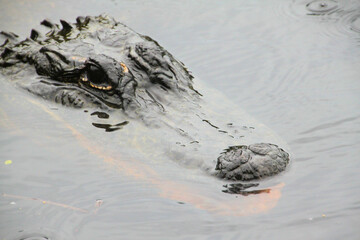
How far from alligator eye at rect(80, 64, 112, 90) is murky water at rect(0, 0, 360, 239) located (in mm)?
382

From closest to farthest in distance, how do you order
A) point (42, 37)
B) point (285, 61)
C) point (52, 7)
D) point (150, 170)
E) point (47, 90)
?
point (150, 170) → point (47, 90) → point (42, 37) → point (285, 61) → point (52, 7)

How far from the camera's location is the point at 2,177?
4.46m

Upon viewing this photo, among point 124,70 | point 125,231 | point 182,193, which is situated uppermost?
point 124,70

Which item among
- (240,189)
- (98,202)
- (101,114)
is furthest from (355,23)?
(98,202)

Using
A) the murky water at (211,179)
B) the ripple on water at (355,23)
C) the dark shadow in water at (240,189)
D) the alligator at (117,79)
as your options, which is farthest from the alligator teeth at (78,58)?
the ripple on water at (355,23)

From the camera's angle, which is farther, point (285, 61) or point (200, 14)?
point (200, 14)

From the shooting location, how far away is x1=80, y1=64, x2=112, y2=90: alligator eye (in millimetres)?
4896

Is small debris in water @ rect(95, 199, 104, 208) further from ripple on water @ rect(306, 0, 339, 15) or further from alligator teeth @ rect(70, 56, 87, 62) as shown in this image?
ripple on water @ rect(306, 0, 339, 15)

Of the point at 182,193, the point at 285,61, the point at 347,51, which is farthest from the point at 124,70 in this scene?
the point at 347,51

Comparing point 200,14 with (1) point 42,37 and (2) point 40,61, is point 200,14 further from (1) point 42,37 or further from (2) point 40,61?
(2) point 40,61

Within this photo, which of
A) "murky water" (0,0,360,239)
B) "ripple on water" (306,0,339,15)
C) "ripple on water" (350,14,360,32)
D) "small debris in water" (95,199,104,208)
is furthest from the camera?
"ripple on water" (306,0,339,15)

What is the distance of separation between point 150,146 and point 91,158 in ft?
2.14

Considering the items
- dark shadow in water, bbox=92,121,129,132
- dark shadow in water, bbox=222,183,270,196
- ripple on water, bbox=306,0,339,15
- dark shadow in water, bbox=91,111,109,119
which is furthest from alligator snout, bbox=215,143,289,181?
ripple on water, bbox=306,0,339,15

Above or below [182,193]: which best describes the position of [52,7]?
above
